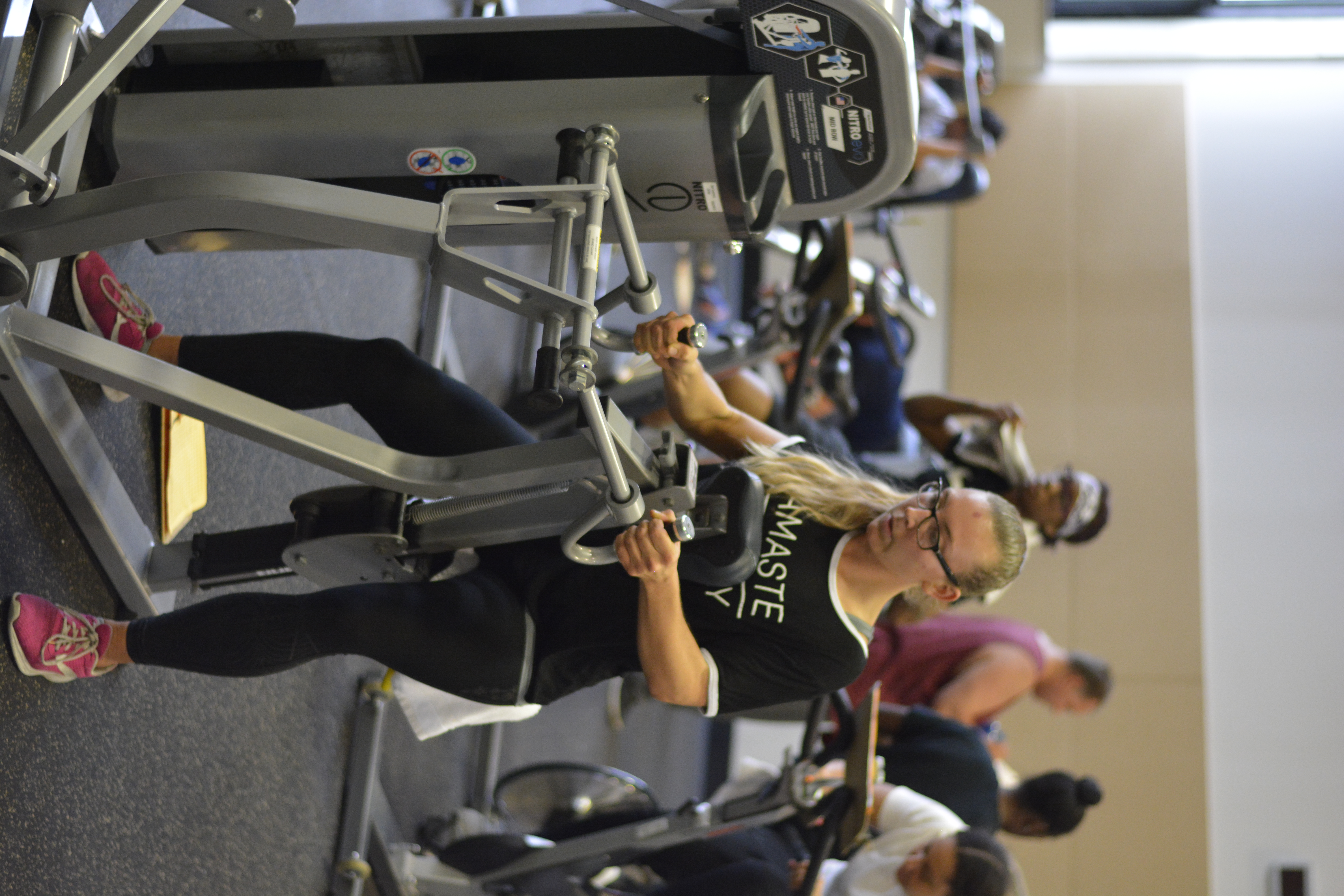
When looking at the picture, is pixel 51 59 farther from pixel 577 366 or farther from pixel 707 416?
pixel 707 416

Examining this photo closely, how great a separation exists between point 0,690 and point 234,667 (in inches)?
13.0

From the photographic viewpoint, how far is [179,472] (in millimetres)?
2203

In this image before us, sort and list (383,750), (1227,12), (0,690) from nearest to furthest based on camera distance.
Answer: (0,690), (383,750), (1227,12)

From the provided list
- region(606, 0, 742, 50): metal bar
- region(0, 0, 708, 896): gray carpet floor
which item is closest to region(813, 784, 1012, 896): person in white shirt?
region(0, 0, 708, 896): gray carpet floor

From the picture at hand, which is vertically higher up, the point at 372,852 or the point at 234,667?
the point at 234,667

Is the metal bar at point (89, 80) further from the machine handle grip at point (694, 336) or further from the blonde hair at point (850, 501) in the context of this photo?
the blonde hair at point (850, 501)

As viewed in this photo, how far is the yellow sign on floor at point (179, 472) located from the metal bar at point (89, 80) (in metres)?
0.69

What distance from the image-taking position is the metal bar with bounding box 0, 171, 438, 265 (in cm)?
148

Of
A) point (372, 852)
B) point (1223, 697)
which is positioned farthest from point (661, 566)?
point (1223, 697)

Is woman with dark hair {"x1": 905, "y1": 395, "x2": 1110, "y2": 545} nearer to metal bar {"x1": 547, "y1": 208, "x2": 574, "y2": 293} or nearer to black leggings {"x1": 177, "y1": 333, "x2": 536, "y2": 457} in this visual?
black leggings {"x1": 177, "y1": 333, "x2": 536, "y2": 457}

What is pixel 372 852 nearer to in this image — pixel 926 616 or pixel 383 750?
pixel 383 750

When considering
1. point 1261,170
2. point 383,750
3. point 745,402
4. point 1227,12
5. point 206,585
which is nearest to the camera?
point 206,585

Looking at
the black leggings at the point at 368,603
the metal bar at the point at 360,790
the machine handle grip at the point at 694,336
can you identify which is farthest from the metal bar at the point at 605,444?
the metal bar at the point at 360,790

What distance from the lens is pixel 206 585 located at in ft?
6.62
